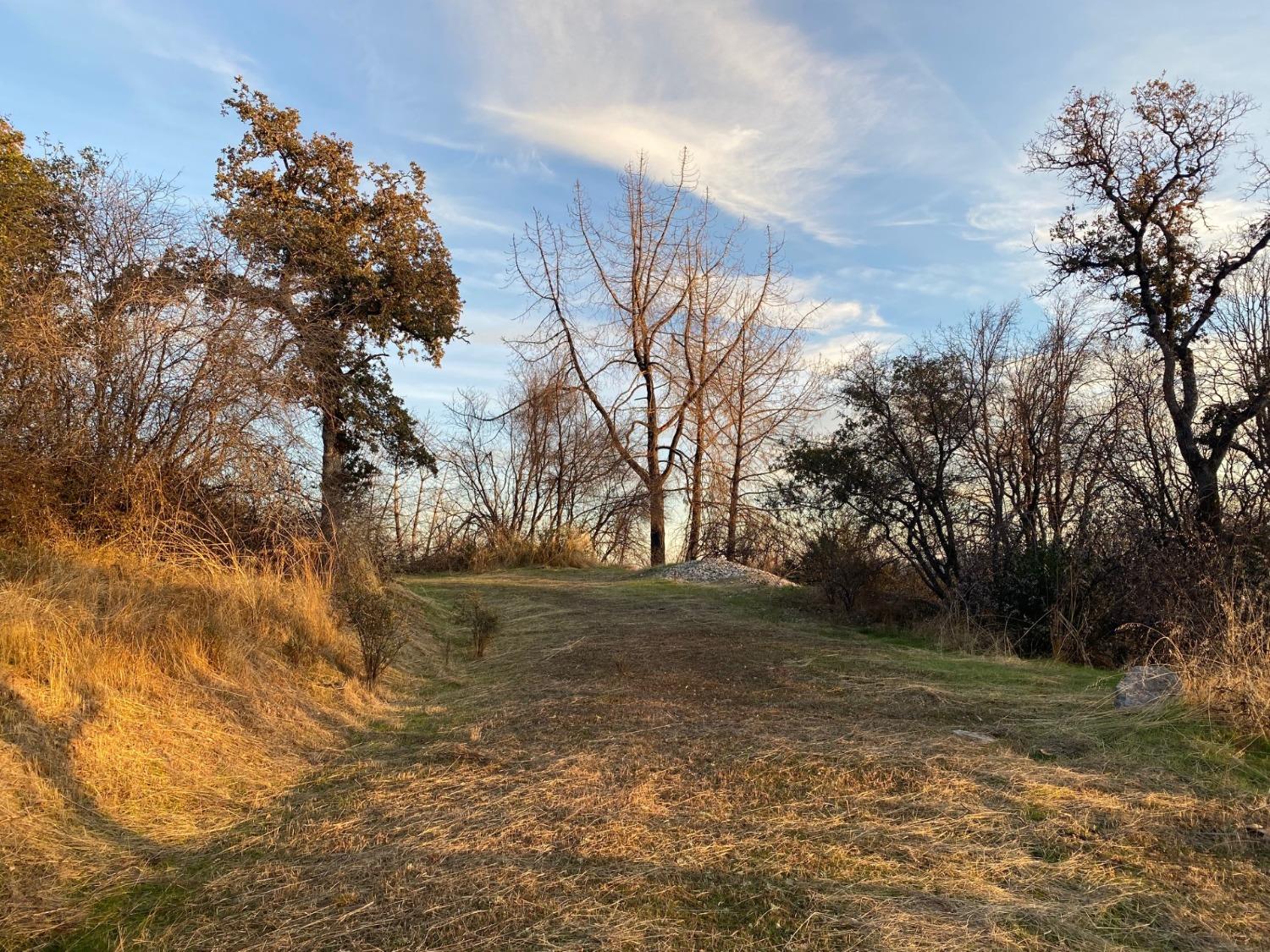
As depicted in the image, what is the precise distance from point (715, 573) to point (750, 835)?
11931mm

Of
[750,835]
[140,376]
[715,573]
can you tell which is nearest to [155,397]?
[140,376]

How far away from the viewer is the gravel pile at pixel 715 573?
567 inches

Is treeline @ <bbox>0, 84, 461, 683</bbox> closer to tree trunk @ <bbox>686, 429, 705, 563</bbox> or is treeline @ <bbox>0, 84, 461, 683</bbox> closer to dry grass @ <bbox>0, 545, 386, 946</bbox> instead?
dry grass @ <bbox>0, 545, 386, 946</bbox>

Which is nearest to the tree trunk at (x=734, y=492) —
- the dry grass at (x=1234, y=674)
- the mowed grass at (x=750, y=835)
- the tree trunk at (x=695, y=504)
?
the tree trunk at (x=695, y=504)

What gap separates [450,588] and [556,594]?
8.47 feet

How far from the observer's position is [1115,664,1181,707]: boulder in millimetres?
4988

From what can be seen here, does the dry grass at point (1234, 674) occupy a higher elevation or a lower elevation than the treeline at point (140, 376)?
lower

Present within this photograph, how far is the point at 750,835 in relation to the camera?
10.7 feet

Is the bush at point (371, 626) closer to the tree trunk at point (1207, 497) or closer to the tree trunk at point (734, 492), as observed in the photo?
the tree trunk at point (1207, 497)

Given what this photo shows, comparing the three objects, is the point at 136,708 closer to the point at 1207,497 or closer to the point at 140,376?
the point at 140,376

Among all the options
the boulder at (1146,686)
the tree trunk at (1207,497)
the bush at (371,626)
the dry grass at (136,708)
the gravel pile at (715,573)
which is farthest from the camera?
the gravel pile at (715,573)

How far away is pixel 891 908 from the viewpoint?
2.62m

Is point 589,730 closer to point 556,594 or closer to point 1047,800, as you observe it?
point 1047,800

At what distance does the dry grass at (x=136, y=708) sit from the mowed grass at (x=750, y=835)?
0.95 ft
